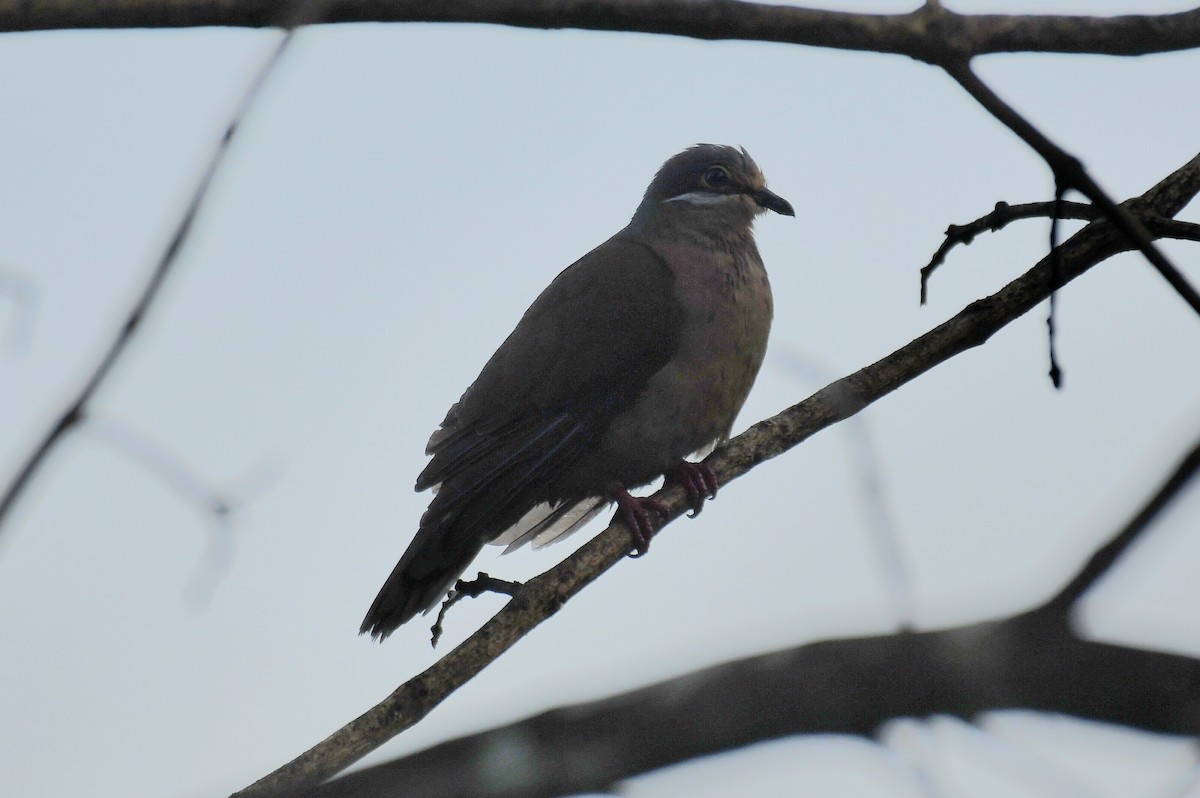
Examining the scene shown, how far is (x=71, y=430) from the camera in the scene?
154 centimetres

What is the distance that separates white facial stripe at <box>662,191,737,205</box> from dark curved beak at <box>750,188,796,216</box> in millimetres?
110

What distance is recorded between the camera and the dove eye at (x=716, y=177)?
19.4ft

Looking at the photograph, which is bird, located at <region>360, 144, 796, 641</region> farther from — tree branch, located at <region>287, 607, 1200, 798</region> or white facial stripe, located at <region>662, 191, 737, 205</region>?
tree branch, located at <region>287, 607, 1200, 798</region>

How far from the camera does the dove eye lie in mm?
5906

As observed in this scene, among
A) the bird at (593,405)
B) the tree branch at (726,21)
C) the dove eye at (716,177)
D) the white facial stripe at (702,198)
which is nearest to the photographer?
the tree branch at (726,21)

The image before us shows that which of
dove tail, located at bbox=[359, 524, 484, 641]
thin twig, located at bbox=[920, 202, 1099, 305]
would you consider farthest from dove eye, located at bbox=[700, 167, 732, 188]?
thin twig, located at bbox=[920, 202, 1099, 305]

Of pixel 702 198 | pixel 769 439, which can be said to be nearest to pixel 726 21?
pixel 769 439

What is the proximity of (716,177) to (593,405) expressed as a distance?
5.20 ft

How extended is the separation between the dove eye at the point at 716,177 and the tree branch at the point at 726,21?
3.23 m

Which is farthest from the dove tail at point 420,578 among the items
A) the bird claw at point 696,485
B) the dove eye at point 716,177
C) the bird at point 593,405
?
the dove eye at point 716,177

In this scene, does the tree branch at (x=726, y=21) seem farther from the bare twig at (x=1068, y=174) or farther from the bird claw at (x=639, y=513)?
the bird claw at (x=639, y=513)

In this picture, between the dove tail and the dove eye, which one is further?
the dove eye

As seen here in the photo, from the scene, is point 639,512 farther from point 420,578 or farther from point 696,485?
point 420,578

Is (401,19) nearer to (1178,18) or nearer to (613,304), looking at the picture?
(1178,18)
